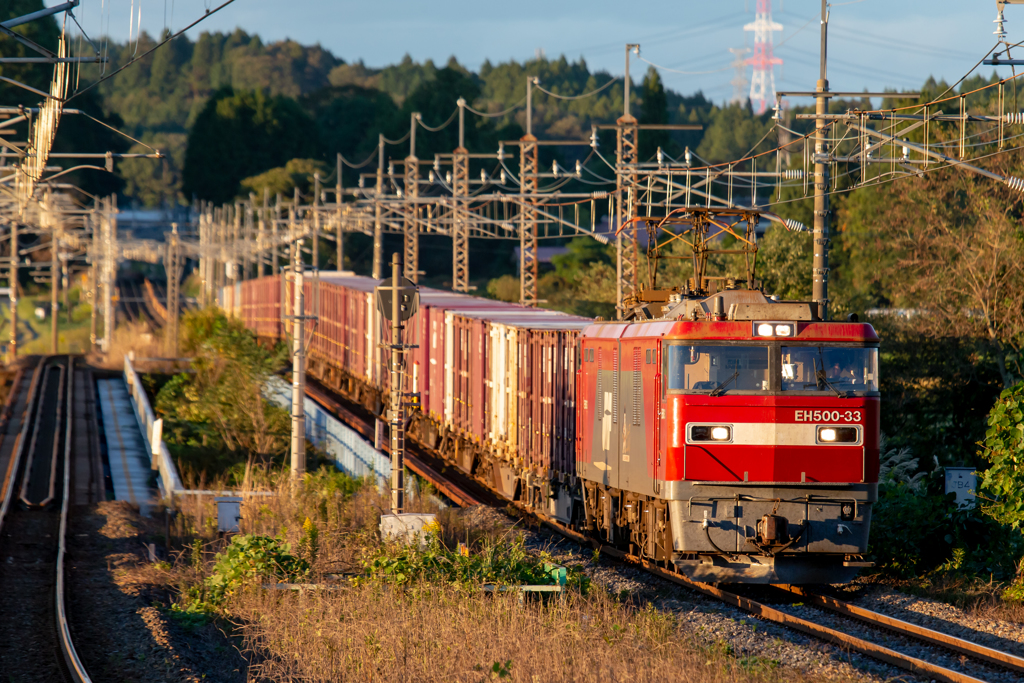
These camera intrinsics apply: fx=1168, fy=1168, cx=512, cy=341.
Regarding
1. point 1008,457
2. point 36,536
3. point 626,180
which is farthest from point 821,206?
point 36,536

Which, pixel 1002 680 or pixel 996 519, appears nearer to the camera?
pixel 1002 680

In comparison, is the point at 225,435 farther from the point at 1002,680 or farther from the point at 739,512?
the point at 1002,680

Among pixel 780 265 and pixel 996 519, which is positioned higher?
pixel 780 265

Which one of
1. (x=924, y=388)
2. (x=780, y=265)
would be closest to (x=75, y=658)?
(x=924, y=388)

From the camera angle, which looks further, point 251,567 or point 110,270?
point 110,270

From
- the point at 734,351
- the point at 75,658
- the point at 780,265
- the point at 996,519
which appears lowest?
the point at 75,658

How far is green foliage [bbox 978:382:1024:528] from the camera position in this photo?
593 inches

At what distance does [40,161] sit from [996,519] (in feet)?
50.7

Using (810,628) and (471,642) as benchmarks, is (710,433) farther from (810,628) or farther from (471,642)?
(471,642)

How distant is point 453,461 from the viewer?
27797 millimetres

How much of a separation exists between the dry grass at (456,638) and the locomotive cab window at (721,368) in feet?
8.58

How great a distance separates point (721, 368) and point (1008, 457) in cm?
466

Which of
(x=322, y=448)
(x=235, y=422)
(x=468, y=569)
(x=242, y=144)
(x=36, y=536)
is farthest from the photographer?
(x=242, y=144)

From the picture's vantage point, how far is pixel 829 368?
1335 cm
